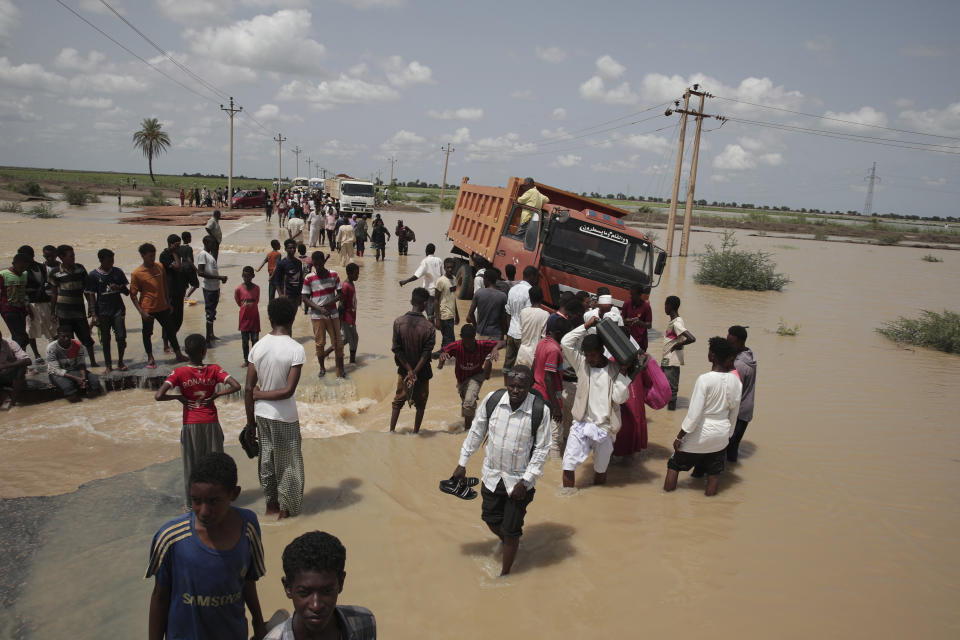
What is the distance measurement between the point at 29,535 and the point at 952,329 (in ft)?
51.3

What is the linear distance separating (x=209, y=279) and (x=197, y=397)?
526 centimetres

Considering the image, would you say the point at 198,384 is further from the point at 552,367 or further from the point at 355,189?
the point at 355,189

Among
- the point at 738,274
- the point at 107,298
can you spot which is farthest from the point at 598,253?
the point at 738,274

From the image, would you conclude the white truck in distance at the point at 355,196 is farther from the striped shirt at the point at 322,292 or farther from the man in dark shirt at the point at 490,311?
the man in dark shirt at the point at 490,311

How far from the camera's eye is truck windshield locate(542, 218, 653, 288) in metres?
9.77

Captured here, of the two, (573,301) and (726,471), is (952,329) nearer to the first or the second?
(726,471)

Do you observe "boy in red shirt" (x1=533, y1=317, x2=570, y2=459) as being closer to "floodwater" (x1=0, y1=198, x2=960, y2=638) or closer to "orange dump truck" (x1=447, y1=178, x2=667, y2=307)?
"floodwater" (x1=0, y1=198, x2=960, y2=638)

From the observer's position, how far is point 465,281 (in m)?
14.2

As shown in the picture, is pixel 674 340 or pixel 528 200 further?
pixel 528 200

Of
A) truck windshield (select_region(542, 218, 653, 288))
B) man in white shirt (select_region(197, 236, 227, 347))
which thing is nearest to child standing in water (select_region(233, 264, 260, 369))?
man in white shirt (select_region(197, 236, 227, 347))

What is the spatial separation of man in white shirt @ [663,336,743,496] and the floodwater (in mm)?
565

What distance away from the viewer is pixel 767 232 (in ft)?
194

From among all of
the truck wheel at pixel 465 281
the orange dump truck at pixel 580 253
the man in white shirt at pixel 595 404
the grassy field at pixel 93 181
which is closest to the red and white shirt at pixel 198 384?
the man in white shirt at pixel 595 404

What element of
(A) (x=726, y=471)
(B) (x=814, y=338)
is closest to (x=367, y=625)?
(A) (x=726, y=471)
